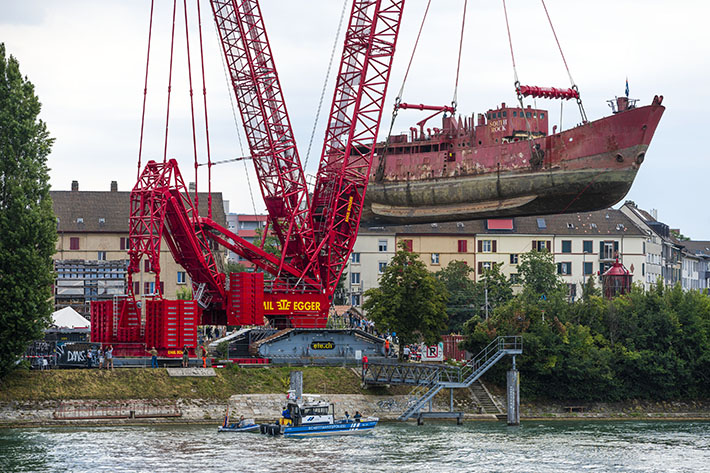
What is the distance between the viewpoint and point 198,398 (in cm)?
6384

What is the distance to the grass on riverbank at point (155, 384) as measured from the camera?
61.2m

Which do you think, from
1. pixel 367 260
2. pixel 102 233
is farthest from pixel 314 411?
pixel 367 260

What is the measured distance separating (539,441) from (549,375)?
55.1 feet

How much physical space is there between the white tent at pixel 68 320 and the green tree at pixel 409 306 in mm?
18151

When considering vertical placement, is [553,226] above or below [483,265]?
above

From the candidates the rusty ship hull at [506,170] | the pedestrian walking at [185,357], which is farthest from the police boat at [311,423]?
the rusty ship hull at [506,170]

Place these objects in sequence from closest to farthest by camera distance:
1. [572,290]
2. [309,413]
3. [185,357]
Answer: [309,413] → [185,357] → [572,290]

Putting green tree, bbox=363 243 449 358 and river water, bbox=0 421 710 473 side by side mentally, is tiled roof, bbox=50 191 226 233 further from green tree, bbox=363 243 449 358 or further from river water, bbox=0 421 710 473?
river water, bbox=0 421 710 473

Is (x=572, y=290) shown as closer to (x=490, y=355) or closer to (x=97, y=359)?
(x=490, y=355)

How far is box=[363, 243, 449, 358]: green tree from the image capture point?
74.9 metres

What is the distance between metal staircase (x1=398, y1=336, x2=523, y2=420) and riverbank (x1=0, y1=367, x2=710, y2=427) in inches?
58.8

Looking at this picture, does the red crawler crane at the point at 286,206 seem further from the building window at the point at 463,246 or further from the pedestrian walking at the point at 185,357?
the building window at the point at 463,246

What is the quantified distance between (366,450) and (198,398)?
14.6m

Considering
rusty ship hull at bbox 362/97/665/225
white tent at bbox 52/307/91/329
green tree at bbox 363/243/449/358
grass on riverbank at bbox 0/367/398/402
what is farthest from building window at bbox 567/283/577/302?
white tent at bbox 52/307/91/329
